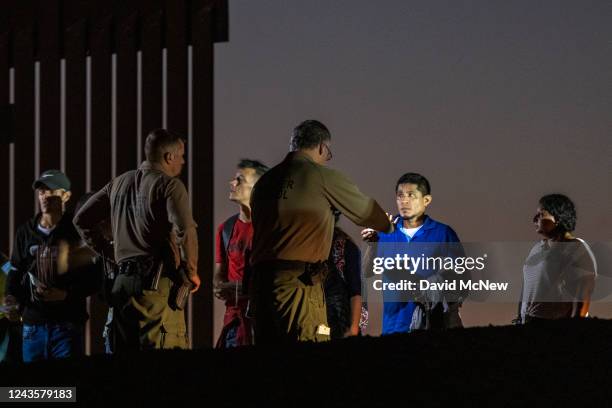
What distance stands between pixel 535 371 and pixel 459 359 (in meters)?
0.23

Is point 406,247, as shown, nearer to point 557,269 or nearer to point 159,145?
point 557,269

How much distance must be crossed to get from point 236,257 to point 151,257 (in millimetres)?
978

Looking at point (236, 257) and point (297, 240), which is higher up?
point (297, 240)

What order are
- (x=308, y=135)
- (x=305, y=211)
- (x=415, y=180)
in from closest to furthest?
(x=305, y=211) → (x=308, y=135) → (x=415, y=180)

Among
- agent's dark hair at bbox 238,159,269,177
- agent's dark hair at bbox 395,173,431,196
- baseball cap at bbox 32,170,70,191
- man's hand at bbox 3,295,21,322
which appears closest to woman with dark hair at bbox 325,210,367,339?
agent's dark hair at bbox 395,173,431,196

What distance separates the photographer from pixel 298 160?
12.8 feet

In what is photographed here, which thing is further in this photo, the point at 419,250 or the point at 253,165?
the point at 253,165

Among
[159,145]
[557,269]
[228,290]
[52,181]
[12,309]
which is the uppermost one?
[159,145]

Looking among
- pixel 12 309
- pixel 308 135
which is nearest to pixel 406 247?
pixel 308 135

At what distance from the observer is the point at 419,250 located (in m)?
4.95

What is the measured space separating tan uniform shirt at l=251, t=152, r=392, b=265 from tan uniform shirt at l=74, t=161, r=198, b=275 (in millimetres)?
368

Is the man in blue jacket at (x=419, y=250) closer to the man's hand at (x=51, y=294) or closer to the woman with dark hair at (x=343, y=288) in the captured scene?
the woman with dark hair at (x=343, y=288)

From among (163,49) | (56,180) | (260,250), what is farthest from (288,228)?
(163,49)

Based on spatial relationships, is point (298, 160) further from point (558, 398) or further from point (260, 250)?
point (558, 398)
